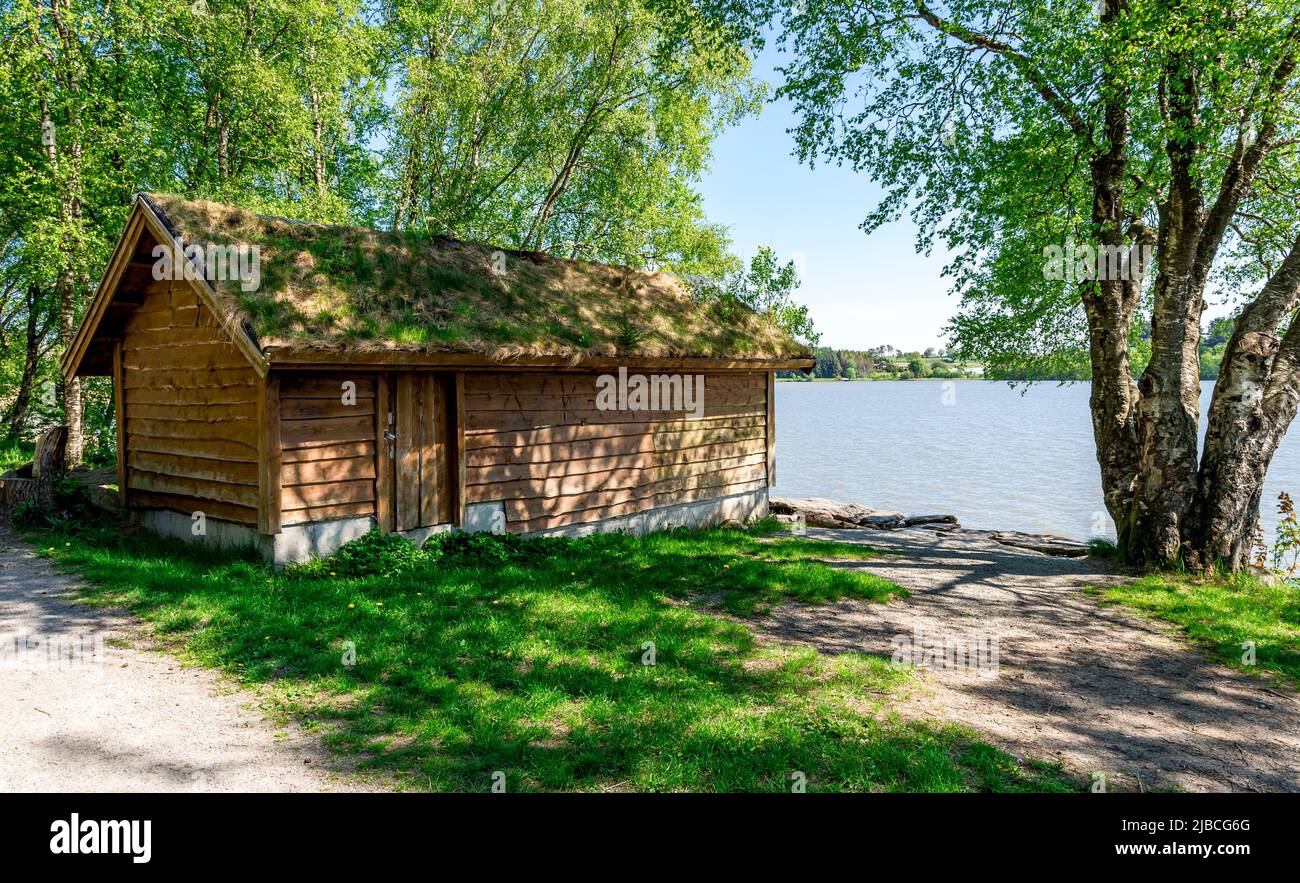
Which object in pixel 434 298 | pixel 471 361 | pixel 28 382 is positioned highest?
pixel 434 298

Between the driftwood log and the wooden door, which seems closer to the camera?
the wooden door

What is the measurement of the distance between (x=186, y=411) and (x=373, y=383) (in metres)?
3.15

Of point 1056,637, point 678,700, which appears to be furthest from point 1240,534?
point 678,700

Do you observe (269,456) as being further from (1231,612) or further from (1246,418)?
(1246,418)

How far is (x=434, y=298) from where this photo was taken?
11.1 meters

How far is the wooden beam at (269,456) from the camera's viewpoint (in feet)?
30.2

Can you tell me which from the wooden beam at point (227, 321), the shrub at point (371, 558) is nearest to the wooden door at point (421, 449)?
the shrub at point (371, 558)

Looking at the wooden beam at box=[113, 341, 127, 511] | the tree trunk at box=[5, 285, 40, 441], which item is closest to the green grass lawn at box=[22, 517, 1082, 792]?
the wooden beam at box=[113, 341, 127, 511]

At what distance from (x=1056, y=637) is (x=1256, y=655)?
1.83 m

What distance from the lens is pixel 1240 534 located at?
35.0ft

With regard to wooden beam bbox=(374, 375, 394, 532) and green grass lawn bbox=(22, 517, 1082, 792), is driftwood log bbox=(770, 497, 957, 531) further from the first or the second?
wooden beam bbox=(374, 375, 394, 532)


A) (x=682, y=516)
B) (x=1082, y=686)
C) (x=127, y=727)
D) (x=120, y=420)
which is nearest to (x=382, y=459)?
(x=127, y=727)

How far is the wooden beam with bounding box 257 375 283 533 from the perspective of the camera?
9.20 m

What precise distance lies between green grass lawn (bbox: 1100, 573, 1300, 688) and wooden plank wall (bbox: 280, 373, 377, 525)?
403 inches
